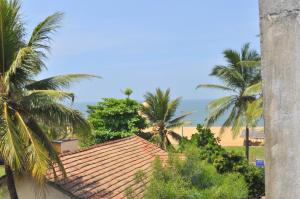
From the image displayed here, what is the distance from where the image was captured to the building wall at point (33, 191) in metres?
11.8

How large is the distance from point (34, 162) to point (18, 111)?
1.62 meters

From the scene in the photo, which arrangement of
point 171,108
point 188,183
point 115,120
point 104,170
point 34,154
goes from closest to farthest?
point 34,154 → point 188,183 → point 104,170 → point 115,120 → point 171,108

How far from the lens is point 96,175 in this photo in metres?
13.3

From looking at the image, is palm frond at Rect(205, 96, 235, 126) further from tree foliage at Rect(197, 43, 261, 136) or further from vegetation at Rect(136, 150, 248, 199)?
vegetation at Rect(136, 150, 248, 199)

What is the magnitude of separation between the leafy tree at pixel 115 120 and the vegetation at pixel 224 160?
13.2m

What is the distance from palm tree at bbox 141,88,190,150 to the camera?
31188 mm

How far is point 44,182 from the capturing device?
1145cm

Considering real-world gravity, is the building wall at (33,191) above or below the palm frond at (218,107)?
below

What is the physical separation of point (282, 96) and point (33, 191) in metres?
11.7

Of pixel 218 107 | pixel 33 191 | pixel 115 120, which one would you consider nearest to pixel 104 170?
pixel 33 191

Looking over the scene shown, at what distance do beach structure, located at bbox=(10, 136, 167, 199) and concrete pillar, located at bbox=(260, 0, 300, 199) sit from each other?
9967 mm

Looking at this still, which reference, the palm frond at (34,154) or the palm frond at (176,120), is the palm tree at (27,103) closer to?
the palm frond at (34,154)

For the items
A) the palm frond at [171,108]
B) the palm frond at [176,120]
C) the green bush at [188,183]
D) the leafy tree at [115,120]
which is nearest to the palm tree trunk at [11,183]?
the green bush at [188,183]

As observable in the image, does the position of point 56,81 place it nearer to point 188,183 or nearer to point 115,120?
point 188,183
